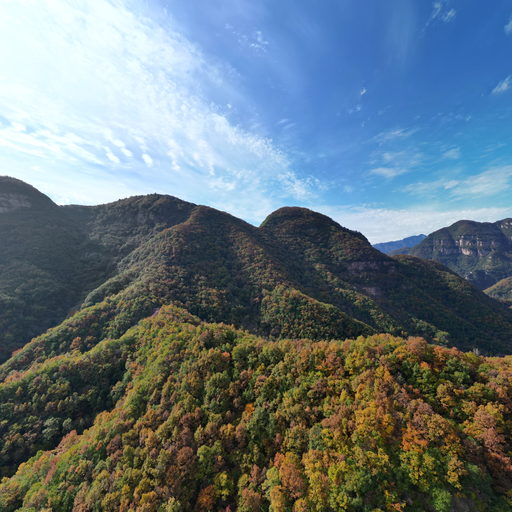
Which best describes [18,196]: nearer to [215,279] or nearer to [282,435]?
[215,279]

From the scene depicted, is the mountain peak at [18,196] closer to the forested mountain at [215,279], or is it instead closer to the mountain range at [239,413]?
the forested mountain at [215,279]

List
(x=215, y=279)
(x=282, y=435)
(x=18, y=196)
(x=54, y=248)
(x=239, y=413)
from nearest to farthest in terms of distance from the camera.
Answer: (x=282, y=435) → (x=239, y=413) → (x=215, y=279) → (x=54, y=248) → (x=18, y=196)

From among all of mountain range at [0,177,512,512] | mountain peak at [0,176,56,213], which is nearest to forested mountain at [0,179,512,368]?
mountain range at [0,177,512,512]

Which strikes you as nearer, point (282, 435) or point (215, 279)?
point (282, 435)

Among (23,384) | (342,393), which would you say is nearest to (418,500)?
(342,393)

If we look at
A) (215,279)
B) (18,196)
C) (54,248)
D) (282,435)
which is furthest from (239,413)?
(18,196)

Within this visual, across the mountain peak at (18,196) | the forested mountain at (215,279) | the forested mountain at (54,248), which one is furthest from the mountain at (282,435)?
the mountain peak at (18,196)

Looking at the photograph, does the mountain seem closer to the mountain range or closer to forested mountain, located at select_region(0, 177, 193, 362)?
the mountain range
